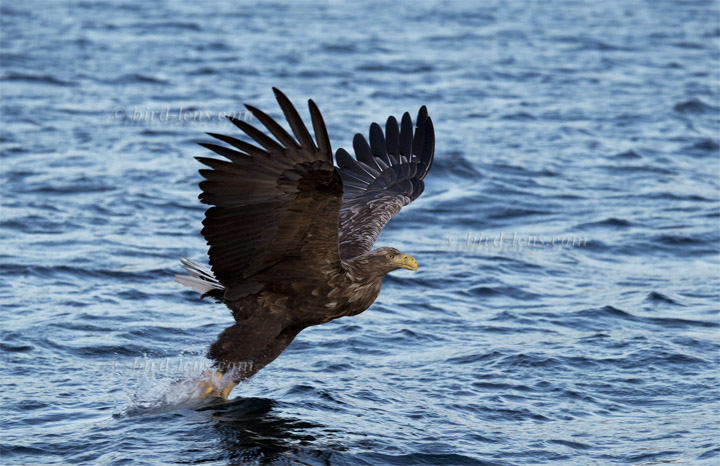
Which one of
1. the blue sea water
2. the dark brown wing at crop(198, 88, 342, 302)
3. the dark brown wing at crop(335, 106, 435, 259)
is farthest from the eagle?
the blue sea water

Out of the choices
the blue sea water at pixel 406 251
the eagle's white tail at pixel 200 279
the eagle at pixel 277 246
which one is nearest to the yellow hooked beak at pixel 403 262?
the eagle at pixel 277 246

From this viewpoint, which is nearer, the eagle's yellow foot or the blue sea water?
the blue sea water

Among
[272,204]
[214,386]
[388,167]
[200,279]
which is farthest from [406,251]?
[272,204]

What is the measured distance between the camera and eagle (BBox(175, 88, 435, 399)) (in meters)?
5.13

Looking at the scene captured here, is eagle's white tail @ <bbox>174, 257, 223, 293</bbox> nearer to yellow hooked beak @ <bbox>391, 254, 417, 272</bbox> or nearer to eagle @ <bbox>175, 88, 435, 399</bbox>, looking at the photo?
eagle @ <bbox>175, 88, 435, 399</bbox>

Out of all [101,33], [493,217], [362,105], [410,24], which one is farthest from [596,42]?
[493,217]

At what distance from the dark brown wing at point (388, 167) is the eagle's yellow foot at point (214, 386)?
1.42m

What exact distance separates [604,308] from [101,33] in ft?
44.5

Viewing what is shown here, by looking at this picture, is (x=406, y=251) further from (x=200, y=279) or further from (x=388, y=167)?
(x=200, y=279)

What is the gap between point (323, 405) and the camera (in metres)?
6.35

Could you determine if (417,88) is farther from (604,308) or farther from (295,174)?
(295,174)

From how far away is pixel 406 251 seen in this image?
976 cm

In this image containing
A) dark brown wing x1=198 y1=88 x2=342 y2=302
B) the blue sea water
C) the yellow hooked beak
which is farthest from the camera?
the blue sea water

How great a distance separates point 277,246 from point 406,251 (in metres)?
4.20
